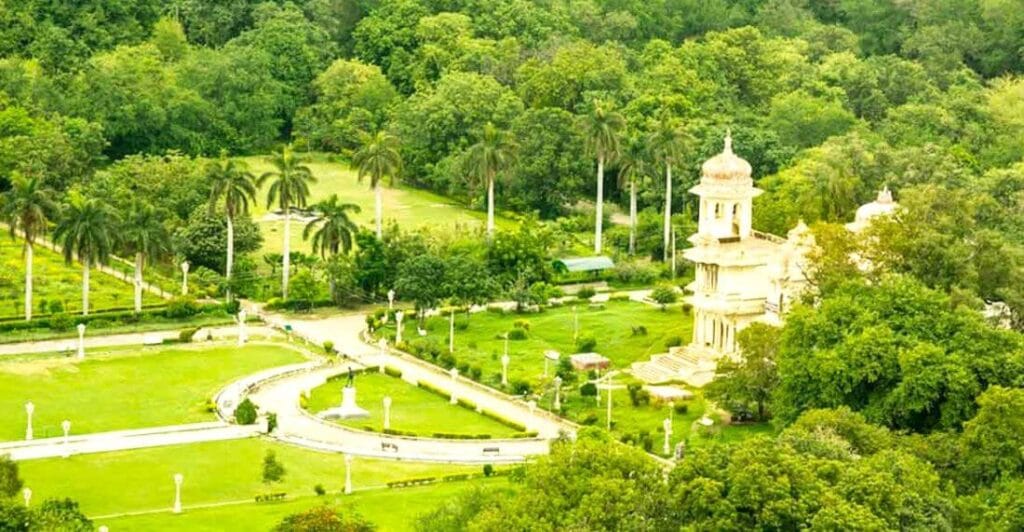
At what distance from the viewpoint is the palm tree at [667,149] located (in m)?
112

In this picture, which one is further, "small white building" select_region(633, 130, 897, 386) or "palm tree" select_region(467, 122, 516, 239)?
"palm tree" select_region(467, 122, 516, 239)

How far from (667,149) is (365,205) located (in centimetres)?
1890

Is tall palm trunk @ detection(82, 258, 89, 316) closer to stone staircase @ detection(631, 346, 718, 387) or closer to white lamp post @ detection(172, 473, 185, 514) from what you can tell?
white lamp post @ detection(172, 473, 185, 514)

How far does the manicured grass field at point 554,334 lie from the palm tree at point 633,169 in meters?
10.0

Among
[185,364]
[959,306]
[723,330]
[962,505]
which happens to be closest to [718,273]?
[723,330]

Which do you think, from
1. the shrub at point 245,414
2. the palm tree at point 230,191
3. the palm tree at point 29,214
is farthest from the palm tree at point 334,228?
the shrub at point 245,414

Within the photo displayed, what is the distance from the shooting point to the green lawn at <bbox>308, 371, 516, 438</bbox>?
279ft

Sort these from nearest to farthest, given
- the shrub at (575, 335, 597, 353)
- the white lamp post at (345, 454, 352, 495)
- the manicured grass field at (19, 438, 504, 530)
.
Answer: the manicured grass field at (19, 438, 504, 530), the white lamp post at (345, 454, 352, 495), the shrub at (575, 335, 597, 353)

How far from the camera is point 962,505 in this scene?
66.5 meters

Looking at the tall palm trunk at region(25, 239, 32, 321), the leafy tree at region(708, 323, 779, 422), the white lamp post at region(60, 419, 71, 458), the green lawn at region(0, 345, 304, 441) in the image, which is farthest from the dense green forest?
the white lamp post at region(60, 419, 71, 458)

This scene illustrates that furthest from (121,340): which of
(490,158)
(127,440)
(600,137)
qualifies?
(600,137)

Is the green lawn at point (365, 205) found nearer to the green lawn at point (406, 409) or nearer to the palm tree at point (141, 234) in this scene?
the palm tree at point (141, 234)

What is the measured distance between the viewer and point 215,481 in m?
77.5

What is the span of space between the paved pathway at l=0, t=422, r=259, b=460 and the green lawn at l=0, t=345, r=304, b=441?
1.02 meters
